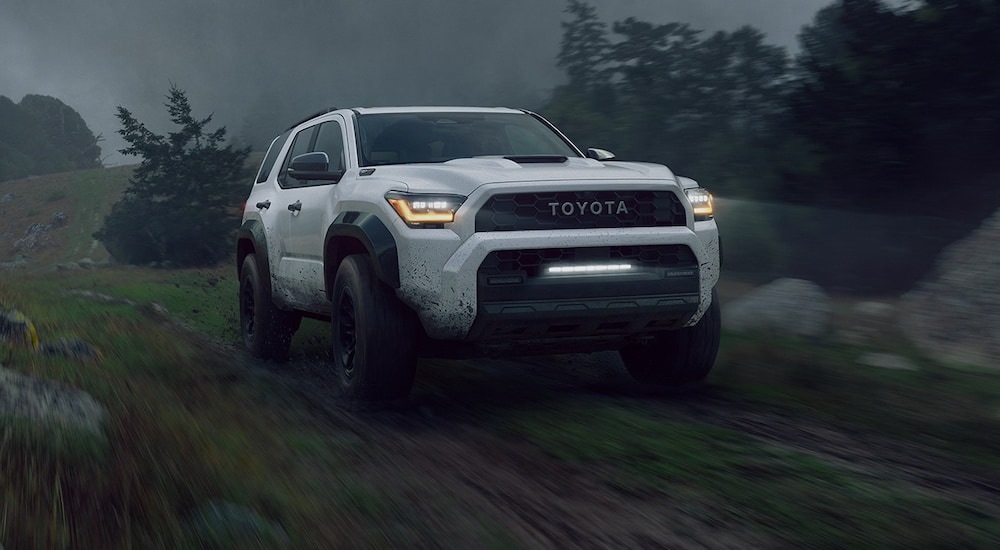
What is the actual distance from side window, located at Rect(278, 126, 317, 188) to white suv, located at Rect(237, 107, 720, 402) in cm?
146

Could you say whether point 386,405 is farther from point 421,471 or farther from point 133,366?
point 133,366

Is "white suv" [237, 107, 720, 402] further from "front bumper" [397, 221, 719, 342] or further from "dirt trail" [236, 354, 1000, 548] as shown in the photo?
"dirt trail" [236, 354, 1000, 548]

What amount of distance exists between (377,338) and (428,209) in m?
0.80

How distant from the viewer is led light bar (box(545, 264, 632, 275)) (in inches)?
197

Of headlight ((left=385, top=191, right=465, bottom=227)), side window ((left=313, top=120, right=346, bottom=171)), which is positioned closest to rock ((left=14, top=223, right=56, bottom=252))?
side window ((left=313, top=120, right=346, bottom=171))

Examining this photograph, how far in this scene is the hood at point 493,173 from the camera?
16.8 ft

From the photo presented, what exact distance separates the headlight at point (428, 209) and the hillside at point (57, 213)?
189 ft

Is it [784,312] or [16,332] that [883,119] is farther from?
[16,332]

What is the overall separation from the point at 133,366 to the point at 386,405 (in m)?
2.78

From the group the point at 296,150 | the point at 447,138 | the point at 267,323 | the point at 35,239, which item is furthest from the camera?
the point at 35,239

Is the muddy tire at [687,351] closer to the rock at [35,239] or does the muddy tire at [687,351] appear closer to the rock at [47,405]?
the rock at [47,405]

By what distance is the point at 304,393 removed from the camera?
6.41 metres

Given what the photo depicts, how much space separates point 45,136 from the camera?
126 m

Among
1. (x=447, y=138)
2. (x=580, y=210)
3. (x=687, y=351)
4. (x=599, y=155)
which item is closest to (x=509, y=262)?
(x=580, y=210)
